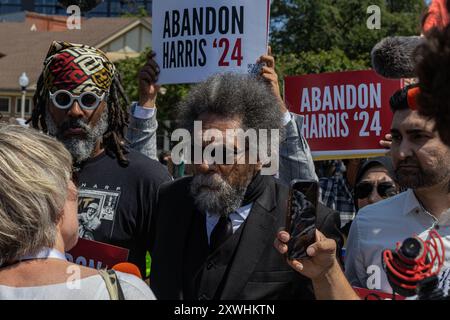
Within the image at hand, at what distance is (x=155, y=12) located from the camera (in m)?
4.50

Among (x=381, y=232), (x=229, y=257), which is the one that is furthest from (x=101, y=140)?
(x=381, y=232)

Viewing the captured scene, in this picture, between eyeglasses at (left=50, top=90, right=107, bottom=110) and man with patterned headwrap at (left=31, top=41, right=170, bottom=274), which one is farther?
eyeglasses at (left=50, top=90, right=107, bottom=110)

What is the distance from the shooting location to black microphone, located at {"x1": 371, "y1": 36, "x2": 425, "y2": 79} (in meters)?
3.09

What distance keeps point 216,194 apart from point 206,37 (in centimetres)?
138

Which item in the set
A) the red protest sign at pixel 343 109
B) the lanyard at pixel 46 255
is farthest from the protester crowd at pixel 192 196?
the red protest sign at pixel 343 109

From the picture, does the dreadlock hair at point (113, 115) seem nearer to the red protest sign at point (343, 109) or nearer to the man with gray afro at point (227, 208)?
the man with gray afro at point (227, 208)

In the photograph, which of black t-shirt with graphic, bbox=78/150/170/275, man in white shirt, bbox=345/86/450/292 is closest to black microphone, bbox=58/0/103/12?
black t-shirt with graphic, bbox=78/150/170/275

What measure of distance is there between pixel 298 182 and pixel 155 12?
7.72 feet

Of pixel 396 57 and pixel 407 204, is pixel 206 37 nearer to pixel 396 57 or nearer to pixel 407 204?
pixel 396 57

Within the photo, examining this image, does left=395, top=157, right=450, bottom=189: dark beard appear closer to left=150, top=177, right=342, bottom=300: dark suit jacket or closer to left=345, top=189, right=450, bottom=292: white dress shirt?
left=345, top=189, right=450, bottom=292: white dress shirt

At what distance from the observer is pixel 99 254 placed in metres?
3.28

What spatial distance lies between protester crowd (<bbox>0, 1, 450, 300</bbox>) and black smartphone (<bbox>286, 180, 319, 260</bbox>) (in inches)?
1.0

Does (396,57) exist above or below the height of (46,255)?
above

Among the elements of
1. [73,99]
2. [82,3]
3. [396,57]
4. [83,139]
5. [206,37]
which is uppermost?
[82,3]
